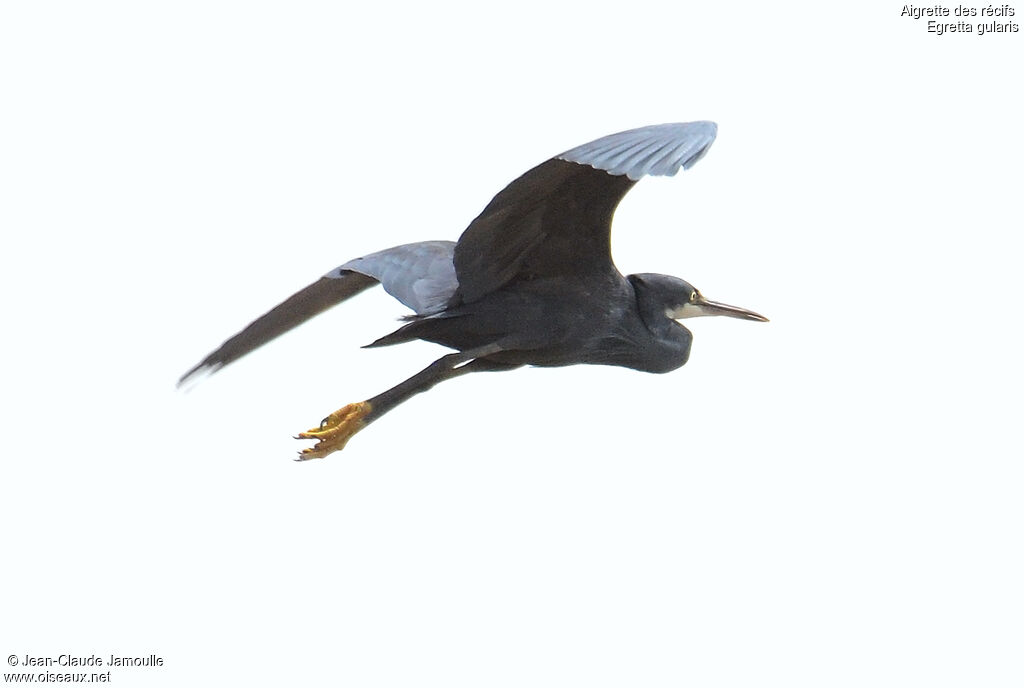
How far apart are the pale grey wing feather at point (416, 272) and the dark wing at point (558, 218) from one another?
0.31ft

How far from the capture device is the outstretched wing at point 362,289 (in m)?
4.08

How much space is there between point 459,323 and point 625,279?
561 millimetres

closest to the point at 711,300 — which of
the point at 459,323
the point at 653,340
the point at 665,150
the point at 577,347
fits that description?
the point at 653,340

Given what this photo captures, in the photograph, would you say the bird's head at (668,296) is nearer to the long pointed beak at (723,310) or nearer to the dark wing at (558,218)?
the long pointed beak at (723,310)

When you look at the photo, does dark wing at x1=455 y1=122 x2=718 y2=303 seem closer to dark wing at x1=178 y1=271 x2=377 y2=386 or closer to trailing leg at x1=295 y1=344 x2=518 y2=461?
trailing leg at x1=295 y1=344 x2=518 y2=461

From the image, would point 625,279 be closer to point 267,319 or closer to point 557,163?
point 557,163

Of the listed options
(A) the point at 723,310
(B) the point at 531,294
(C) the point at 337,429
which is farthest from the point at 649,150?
(C) the point at 337,429

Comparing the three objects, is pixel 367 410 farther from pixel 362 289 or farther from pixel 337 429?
pixel 362 289

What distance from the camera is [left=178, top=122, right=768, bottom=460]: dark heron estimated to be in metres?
3.84

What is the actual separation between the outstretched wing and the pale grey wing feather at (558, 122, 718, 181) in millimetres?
807

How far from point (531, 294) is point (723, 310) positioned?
0.81 m

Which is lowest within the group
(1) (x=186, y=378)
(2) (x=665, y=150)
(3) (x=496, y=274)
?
(1) (x=186, y=378)

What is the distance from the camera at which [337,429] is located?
4.14 meters

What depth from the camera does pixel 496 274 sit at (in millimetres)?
4004
